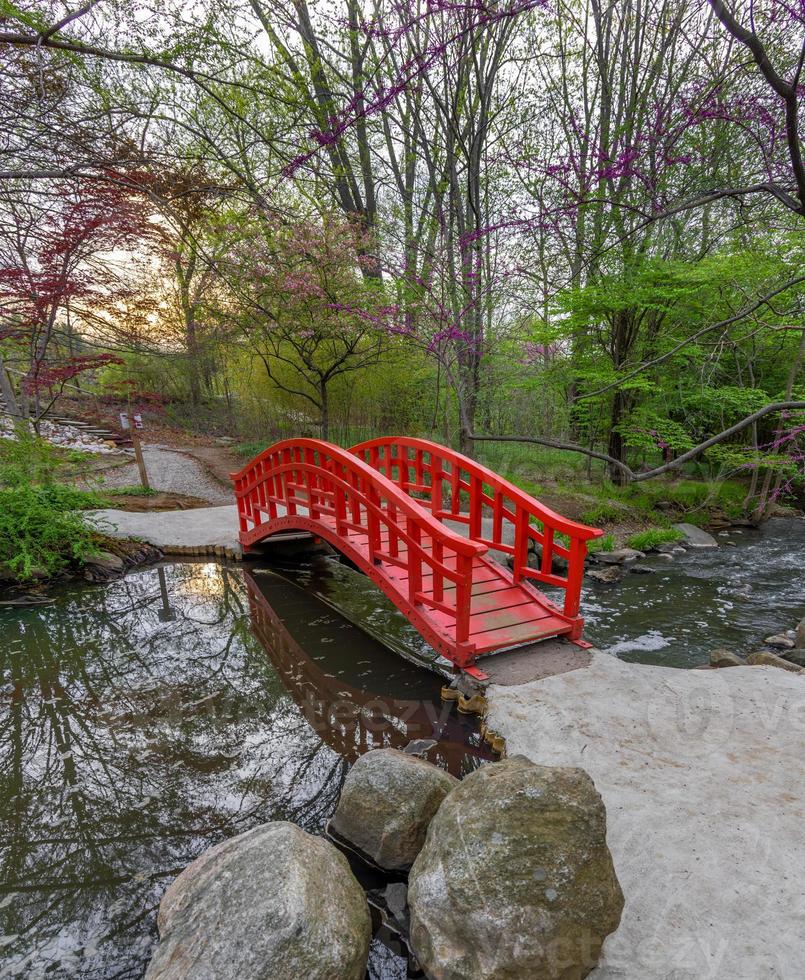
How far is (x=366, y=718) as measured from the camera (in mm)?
3270

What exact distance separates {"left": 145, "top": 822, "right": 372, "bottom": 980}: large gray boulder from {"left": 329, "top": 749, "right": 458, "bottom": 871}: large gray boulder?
0.31 meters

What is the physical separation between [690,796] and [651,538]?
533 centimetres

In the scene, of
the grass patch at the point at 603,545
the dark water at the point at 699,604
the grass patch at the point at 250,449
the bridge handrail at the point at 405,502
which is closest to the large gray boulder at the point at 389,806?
the bridge handrail at the point at 405,502

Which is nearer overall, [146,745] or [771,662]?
[146,745]

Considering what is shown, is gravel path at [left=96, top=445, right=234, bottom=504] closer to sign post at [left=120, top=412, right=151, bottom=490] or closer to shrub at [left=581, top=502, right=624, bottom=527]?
sign post at [left=120, top=412, right=151, bottom=490]

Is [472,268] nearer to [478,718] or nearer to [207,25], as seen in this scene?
[207,25]

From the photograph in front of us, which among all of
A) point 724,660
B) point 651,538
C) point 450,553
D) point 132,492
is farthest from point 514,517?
point 132,492

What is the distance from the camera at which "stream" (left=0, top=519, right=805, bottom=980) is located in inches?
82.6

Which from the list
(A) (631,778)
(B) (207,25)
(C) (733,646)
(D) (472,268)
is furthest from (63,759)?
(D) (472,268)

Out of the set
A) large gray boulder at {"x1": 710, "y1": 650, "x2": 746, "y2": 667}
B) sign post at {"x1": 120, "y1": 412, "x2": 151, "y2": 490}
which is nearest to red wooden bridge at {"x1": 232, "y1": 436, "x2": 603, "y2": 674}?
large gray boulder at {"x1": 710, "y1": 650, "x2": 746, "y2": 667}

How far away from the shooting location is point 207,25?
9.29 ft

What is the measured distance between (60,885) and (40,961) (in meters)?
0.33

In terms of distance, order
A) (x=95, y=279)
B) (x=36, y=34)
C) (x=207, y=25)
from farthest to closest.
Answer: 1. (x=95, y=279)
2. (x=207, y=25)
3. (x=36, y=34)

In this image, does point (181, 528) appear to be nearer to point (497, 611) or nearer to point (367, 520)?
point (367, 520)
